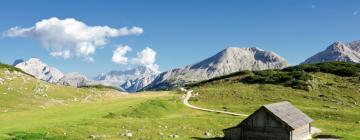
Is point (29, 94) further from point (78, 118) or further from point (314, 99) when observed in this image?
point (314, 99)

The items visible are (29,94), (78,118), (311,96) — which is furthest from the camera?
(311,96)

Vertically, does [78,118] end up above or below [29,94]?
below

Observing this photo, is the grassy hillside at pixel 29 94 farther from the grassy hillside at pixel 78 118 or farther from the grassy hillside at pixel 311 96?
the grassy hillside at pixel 311 96

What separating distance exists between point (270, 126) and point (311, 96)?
66.9m

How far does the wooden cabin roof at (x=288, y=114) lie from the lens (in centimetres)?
5370

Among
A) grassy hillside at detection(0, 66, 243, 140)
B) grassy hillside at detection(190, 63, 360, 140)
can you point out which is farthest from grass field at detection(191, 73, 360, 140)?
grassy hillside at detection(0, 66, 243, 140)

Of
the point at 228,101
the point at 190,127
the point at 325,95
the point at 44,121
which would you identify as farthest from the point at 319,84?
the point at 44,121

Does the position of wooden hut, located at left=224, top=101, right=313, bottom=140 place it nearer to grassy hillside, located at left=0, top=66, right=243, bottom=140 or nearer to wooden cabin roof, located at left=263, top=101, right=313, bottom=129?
wooden cabin roof, located at left=263, top=101, right=313, bottom=129

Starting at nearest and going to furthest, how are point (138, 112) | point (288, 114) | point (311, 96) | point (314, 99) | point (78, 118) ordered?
point (288, 114) → point (78, 118) → point (138, 112) → point (314, 99) → point (311, 96)

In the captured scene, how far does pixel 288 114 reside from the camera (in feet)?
187

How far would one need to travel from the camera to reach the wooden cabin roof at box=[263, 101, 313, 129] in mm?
53703

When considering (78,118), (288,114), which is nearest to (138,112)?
(78,118)

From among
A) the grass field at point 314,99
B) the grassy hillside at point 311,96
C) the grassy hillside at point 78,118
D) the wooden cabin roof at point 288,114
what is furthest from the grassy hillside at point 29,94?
the wooden cabin roof at point 288,114

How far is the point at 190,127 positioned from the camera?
216 ft
